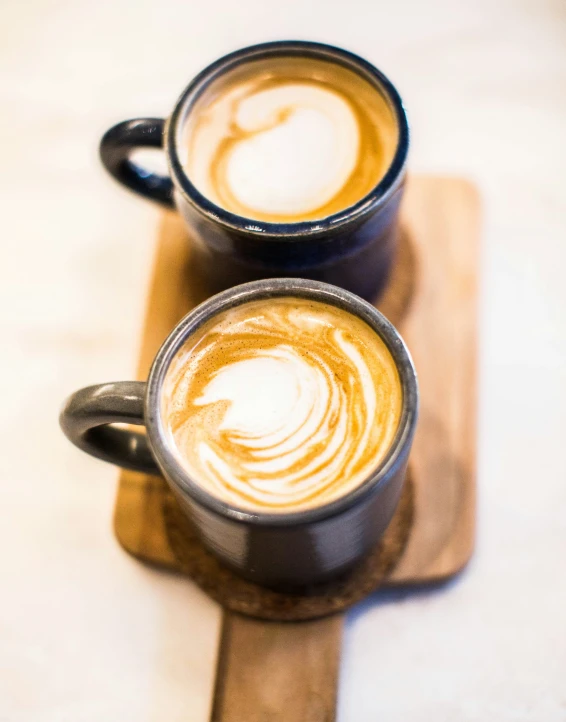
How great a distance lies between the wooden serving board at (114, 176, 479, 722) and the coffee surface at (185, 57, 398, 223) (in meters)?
0.12

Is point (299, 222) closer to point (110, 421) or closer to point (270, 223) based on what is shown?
point (270, 223)

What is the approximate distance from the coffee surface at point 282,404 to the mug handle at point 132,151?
0.83 feet

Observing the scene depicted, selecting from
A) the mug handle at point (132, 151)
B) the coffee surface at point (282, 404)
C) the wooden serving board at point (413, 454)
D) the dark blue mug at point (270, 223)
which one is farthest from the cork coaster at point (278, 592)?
the mug handle at point (132, 151)

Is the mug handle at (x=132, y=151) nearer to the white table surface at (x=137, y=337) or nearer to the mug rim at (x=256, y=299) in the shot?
the white table surface at (x=137, y=337)

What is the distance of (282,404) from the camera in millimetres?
714

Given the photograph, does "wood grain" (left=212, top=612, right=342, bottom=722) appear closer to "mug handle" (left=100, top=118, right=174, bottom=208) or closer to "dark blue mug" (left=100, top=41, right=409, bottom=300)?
"dark blue mug" (left=100, top=41, right=409, bottom=300)

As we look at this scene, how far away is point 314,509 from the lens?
62 centimetres

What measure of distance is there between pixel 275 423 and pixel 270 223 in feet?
0.65

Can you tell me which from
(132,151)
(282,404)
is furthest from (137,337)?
(282,404)

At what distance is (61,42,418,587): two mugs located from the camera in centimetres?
67

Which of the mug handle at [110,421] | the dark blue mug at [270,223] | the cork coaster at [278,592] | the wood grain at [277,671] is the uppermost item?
the dark blue mug at [270,223]

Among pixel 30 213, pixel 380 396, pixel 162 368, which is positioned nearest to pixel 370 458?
pixel 380 396

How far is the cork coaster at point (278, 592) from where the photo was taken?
0.78m

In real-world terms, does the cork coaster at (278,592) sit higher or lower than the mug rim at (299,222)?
lower
